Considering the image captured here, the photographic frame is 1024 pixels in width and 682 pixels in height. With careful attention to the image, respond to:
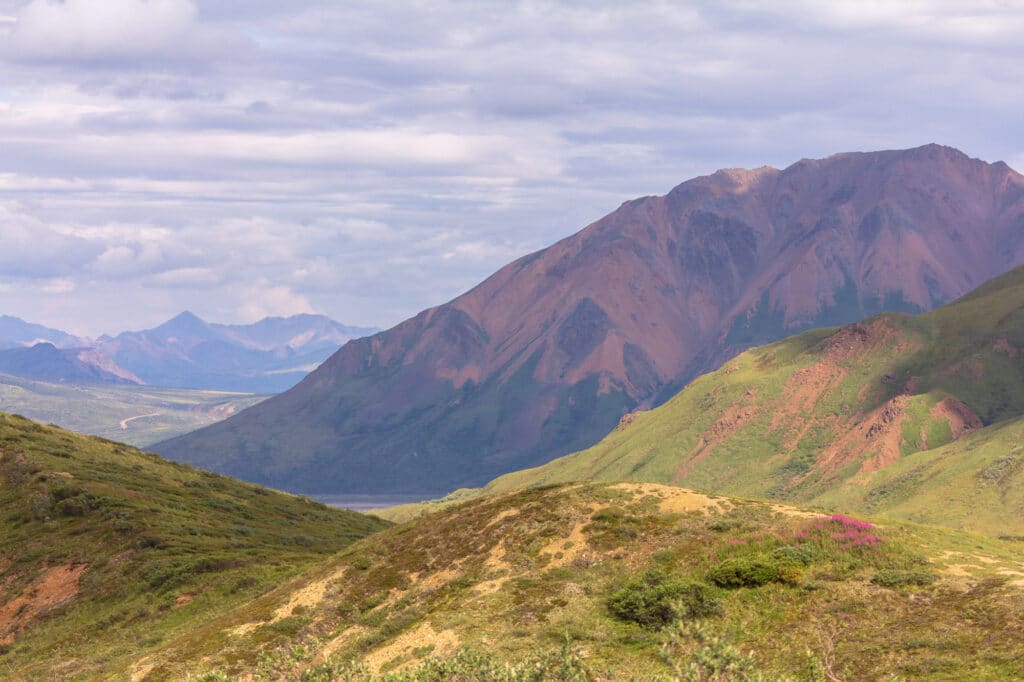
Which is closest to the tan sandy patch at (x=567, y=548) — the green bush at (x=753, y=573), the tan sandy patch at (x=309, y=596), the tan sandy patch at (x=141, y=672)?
the green bush at (x=753, y=573)

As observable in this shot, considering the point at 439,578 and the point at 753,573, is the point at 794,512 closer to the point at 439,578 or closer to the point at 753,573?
the point at 753,573

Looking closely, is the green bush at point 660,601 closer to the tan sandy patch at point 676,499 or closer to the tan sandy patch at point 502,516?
the tan sandy patch at point 676,499

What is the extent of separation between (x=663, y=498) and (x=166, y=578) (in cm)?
4880

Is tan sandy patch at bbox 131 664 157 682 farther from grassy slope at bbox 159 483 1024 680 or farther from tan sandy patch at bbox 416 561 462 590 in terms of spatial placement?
tan sandy patch at bbox 416 561 462 590

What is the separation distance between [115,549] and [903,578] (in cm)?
8027

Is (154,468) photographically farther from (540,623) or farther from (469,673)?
(469,673)

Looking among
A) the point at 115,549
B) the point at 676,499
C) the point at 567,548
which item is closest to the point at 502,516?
the point at 567,548

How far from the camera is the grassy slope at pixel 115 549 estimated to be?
80188 mm

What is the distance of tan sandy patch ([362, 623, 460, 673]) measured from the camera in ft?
183

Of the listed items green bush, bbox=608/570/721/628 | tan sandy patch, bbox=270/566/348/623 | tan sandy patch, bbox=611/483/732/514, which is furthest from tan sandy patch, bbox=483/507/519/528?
green bush, bbox=608/570/721/628

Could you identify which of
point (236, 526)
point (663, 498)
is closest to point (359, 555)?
point (663, 498)

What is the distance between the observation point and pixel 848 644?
48.6 meters

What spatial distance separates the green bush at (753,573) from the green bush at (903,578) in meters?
4.66

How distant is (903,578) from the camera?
5419cm
